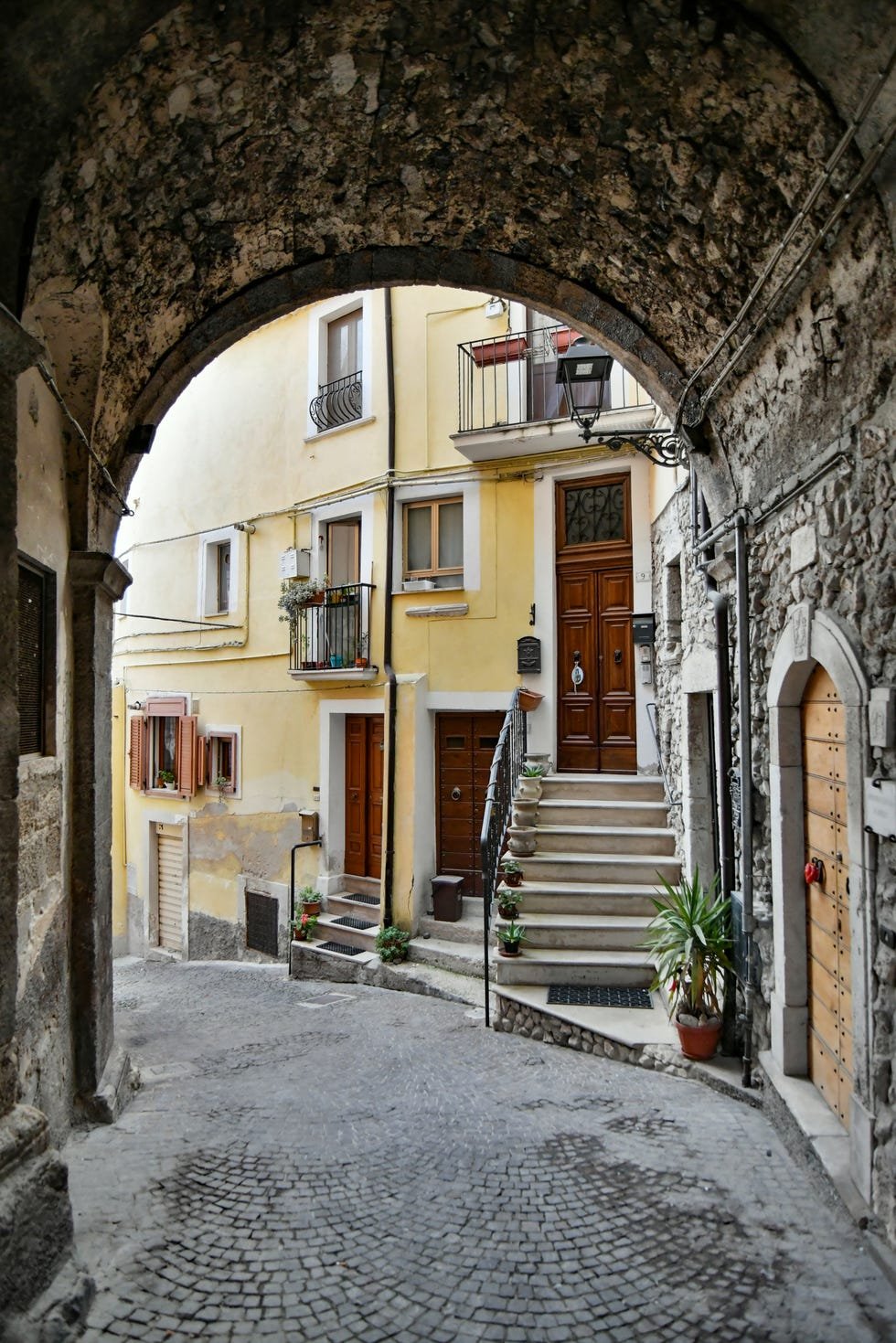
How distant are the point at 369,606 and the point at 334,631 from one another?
0.62 m

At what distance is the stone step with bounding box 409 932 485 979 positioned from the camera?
8.28 m

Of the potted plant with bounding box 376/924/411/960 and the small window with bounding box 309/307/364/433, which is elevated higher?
the small window with bounding box 309/307/364/433

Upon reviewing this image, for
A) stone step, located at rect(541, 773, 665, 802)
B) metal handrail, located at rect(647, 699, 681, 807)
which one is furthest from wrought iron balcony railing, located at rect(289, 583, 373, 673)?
metal handrail, located at rect(647, 699, 681, 807)

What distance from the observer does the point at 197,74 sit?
10.1 feet

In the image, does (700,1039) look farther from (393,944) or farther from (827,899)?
(393,944)

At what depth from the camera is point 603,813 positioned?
25.6 ft

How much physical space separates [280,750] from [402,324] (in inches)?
223

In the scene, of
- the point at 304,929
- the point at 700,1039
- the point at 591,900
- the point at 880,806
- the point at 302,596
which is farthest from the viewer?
the point at 302,596

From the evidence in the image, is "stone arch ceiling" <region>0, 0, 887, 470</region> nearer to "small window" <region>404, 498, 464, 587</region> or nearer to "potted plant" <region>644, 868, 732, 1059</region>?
"potted plant" <region>644, 868, 732, 1059</region>

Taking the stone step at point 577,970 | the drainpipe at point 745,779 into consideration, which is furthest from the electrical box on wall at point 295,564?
the drainpipe at point 745,779

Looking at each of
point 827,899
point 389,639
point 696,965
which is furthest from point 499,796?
point 827,899

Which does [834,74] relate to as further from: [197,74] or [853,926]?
[853,926]

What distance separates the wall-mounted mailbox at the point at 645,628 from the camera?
27.8ft

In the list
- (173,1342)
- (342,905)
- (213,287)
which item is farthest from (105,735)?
(342,905)
